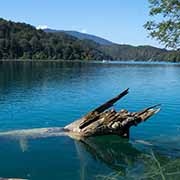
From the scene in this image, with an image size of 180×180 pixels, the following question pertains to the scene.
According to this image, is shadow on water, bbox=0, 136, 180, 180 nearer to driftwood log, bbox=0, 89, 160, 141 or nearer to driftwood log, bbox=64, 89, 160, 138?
driftwood log, bbox=0, 89, 160, 141

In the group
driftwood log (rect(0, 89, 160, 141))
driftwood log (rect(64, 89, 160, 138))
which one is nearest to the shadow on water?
driftwood log (rect(0, 89, 160, 141))

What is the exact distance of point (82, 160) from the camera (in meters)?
19.4

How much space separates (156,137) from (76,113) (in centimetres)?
1150

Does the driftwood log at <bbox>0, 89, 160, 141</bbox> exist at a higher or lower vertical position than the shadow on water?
higher

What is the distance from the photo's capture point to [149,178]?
1559 cm

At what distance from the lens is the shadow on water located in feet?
55.1

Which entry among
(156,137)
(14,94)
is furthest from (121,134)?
(14,94)

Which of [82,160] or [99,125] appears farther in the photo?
[99,125]

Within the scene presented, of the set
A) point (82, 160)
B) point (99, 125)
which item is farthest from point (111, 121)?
point (82, 160)

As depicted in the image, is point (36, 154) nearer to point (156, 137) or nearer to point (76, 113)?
point (156, 137)

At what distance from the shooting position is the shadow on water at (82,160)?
16797mm

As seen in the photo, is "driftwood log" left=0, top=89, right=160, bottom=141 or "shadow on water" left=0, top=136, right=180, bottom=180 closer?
"shadow on water" left=0, top=136, right=180, bottom=180

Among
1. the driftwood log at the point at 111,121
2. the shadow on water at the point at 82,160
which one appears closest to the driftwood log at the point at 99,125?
the driftwood log at the point at 111,121

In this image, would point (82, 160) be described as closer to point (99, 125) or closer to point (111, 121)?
point (99, 125)
